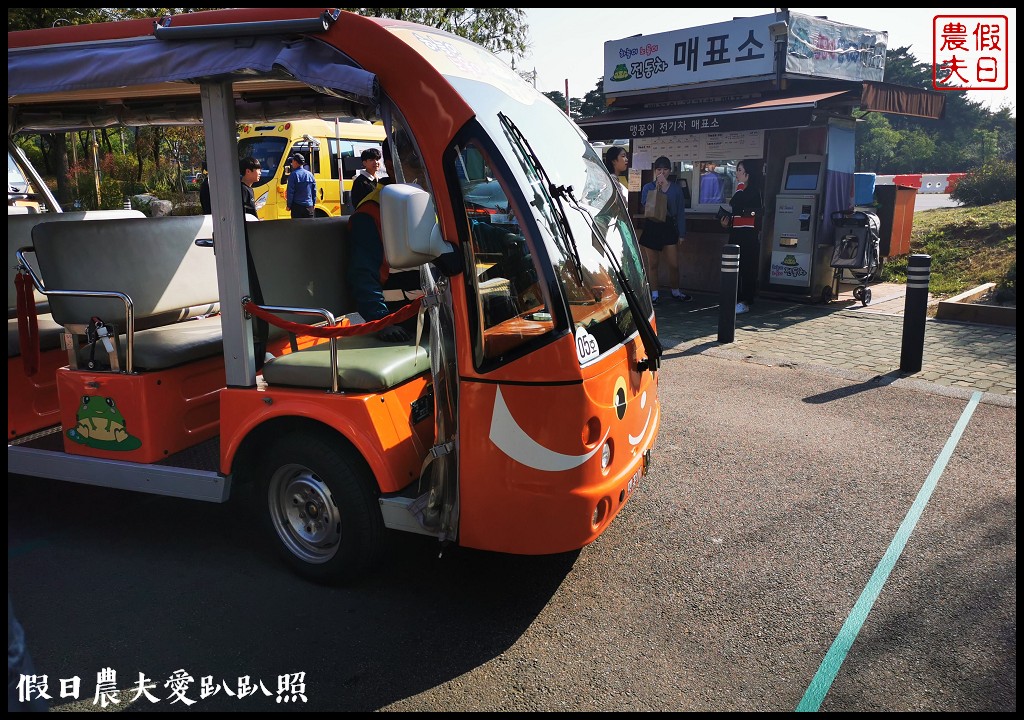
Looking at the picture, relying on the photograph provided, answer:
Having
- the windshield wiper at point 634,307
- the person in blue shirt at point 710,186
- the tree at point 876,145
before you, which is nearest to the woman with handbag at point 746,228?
the person in blue shirt at point 710,186

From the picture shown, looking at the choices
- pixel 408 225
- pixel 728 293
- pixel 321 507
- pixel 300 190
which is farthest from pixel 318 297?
pixel 300 190

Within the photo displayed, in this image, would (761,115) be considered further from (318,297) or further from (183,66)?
(183,66)

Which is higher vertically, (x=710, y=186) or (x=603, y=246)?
(x=710, y=186)

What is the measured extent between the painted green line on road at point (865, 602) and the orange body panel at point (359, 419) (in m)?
1.90

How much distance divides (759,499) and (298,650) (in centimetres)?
288

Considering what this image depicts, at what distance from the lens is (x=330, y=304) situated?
4891 millimetres

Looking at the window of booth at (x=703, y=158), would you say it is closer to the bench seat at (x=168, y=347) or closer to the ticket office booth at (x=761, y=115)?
the ticket office booth at (x=761, y=115)

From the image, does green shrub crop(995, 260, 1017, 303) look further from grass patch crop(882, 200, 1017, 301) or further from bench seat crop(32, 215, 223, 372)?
bench seat crop(32, 215, 223, 372)

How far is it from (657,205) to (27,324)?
8.23 m

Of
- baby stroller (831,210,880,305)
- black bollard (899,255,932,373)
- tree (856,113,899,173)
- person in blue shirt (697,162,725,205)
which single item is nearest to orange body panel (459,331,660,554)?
black bollard (899,255,932,373)

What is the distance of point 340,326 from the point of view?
12.2ft

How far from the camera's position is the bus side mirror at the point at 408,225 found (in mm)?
3117

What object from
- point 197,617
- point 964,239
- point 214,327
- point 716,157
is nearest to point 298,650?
point 197,617

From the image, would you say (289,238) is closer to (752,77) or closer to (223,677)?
(223,677)
